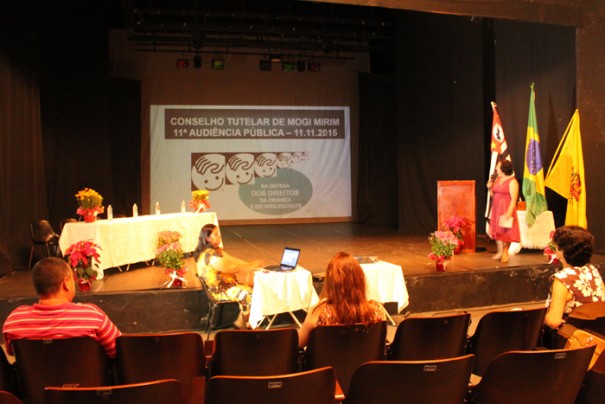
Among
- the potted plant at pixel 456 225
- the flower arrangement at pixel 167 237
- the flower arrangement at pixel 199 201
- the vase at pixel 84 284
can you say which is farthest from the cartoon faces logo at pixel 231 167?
the vase at pixel 84 284

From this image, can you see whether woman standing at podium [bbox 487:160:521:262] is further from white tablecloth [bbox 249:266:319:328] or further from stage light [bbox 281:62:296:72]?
stage light [bbox 281:62:296:72]

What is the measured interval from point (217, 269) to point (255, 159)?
8.15 m

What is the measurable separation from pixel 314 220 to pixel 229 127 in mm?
2859

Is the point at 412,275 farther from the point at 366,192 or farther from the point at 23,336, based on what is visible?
the point at 366,192

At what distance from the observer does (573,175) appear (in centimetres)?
723

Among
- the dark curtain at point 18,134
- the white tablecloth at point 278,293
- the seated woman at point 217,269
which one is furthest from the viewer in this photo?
the dark curtain at point 18,134

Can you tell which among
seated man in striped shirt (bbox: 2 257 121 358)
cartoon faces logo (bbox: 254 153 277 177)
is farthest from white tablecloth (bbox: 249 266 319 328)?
cartoon faces logo (bbox: 254 153 277 177)

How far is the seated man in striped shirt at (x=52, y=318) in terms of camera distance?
2.65 meters

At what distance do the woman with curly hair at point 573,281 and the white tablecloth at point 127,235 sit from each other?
4698 mm

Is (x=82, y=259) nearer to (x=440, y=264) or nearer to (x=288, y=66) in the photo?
(x=440, y=264)

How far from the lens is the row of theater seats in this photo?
2.02 metres

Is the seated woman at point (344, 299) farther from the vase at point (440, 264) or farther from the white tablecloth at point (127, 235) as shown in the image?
the white tablecloth at point (127, 235)

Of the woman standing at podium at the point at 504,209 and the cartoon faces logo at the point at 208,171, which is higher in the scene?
the cartoon faces logo at the point at 208,171

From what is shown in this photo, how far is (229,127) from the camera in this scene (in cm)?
1288
